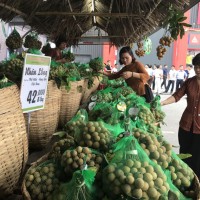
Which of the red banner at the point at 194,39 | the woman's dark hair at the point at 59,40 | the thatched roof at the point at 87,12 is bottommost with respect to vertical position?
the woman's dark hair at the point at 59,40

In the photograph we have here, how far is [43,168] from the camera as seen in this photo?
0.98m

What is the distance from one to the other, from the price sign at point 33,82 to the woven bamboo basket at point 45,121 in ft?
0.49

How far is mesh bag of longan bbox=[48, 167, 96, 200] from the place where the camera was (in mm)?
807

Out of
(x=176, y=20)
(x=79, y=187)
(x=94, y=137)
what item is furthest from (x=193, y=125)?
(x=79, y=187)

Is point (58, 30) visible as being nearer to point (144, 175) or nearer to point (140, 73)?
point (140, 73)

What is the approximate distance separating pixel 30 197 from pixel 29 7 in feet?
7.68

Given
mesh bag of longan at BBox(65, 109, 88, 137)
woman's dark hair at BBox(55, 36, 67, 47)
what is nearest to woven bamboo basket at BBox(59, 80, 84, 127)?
mesh bag of longan at BBox(65, 109, 88, 137)

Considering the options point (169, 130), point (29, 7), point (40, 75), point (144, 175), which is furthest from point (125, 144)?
point (169, 130)

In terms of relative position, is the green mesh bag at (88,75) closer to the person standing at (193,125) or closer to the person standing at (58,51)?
→ the person standing at (58,51)

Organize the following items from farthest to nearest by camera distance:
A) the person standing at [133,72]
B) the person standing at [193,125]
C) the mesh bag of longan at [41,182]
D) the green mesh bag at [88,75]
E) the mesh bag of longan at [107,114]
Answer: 1. the person standing at [133,72]
2. the green mesh bag at [88,75]
3. the person standing at [193,125]
4. the mesh bag of longan at [107,114]
5. the mesh bag of longan at [41,182]

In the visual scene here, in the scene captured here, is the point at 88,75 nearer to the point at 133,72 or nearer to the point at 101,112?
the point at 133,72

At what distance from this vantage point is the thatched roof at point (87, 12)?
2488 millimetres

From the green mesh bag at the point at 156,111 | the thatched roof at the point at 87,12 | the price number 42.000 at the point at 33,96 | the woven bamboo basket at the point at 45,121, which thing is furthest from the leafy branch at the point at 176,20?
the price number 42.000 at the point at 33,96

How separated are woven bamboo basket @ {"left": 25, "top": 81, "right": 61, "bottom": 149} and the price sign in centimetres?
15
